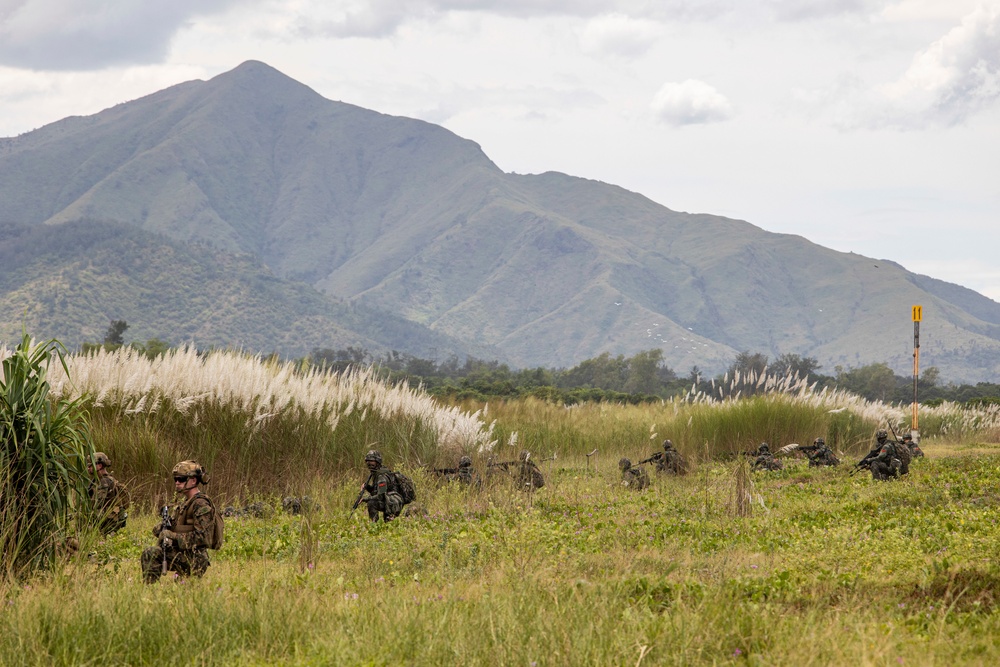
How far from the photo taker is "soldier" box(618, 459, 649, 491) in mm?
16766

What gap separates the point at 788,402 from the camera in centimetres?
2314

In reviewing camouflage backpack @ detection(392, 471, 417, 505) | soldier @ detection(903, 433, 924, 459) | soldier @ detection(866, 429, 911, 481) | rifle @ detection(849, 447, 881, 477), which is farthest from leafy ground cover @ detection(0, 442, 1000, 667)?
soldier @ detection(903, 433, 924, 459)

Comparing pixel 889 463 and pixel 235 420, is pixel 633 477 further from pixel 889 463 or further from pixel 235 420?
pixel 235 420

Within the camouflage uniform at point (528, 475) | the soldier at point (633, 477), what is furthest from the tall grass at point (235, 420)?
the soldier at point (633, 477)

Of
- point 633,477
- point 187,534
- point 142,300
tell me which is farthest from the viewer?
point 142,300

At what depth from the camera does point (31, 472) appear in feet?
27.9

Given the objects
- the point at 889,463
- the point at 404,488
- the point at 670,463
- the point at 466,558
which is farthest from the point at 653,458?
the point at 466,558

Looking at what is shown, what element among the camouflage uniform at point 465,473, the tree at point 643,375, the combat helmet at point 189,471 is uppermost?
the combat helmet at point 189,471

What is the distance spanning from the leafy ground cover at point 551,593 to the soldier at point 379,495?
213mm

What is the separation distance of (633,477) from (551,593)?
9339 mm

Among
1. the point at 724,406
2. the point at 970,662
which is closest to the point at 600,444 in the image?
the point at 724,406

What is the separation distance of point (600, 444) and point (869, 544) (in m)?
12.6

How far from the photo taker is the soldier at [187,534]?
835 cm

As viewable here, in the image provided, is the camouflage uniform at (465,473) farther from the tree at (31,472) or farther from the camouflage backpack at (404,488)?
the tree at (31,472)
